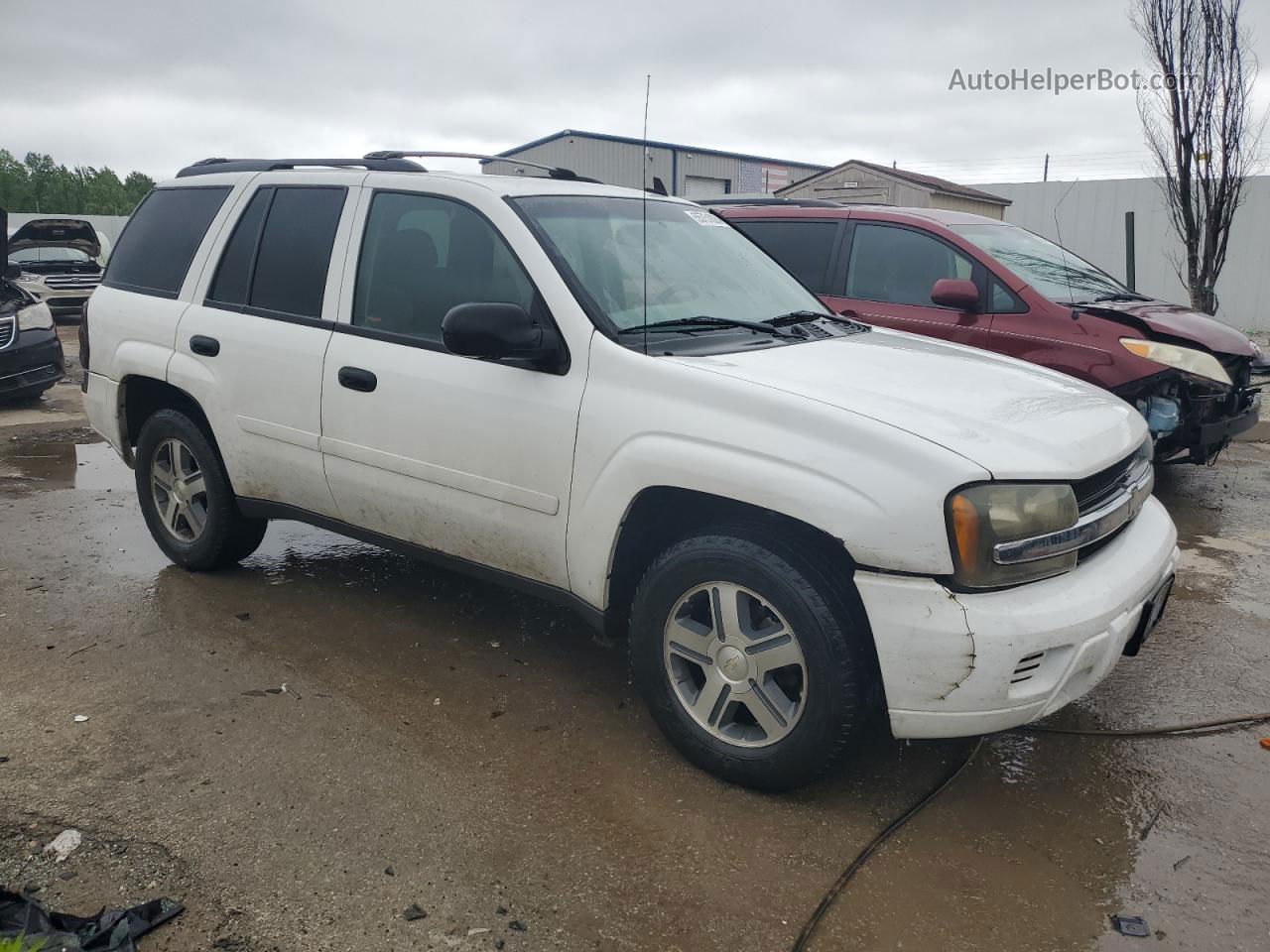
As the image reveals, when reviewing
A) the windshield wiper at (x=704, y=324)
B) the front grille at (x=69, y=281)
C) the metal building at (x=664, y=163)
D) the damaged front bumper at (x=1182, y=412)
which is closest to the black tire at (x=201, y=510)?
the windshield wiper at (x=704, y=324)

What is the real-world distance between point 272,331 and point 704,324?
185 centimetres

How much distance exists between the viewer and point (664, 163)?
930 inches

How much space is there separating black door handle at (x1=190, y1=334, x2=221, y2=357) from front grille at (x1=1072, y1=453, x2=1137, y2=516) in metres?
3.43

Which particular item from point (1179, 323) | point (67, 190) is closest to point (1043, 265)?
point (1179, 323)

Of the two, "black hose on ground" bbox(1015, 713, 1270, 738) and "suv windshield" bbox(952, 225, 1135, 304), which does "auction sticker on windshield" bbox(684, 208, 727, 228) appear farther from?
"suv windshield" bbox(952, 225, 1135, 304)

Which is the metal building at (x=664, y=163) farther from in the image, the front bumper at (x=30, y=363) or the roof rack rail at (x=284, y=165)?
the roof rack rail at (x=284, y=165)

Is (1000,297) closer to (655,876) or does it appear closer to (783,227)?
(783,227)

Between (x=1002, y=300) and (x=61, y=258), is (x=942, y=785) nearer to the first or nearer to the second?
(x=1002, y=300)

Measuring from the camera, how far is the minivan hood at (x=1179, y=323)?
6.27m

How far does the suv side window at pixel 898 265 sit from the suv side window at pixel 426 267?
11.7 feet

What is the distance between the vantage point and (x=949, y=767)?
3344 mm

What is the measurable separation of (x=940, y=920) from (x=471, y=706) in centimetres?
177

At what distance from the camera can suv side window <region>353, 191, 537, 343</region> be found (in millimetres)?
3703

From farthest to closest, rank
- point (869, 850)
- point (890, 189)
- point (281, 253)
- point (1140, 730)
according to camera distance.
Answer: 1. point (890, 189)
2. point (281, 253)
3. point (1140, 730)
4. point (869, 850)
